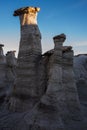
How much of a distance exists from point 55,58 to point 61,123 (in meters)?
3.96

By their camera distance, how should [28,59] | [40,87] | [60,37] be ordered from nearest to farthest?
[60,37] → [40,87] → [28,59]

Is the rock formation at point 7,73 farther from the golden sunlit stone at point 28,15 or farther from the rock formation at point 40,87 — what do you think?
the golden sunlit stone at point 28,15

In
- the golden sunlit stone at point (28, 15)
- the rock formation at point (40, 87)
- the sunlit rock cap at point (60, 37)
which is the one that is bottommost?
the rock formation at point (40, 87)

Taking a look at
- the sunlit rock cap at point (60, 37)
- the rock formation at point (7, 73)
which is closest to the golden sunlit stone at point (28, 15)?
the sunlit rock cap at point (60, 37)

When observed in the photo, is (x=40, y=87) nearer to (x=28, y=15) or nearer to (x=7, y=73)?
(x=28, y=15)

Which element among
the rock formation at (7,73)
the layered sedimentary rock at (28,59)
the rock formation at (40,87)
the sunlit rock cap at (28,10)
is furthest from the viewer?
the rock formation at (7,73)

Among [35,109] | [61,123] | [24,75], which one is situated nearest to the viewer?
[61,123]

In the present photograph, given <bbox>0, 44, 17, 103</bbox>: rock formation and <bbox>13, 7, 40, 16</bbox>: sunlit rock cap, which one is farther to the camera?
<bbox>0, 44, 17, 103</bbox>: rock formation

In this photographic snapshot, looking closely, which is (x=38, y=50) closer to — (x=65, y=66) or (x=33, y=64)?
(x=33, y=64)

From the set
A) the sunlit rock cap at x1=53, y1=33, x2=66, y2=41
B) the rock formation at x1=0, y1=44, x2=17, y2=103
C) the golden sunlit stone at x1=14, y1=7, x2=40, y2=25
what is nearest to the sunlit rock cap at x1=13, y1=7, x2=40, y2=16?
the golden sunlit stone at x1=14, y1=7, x2=40, y2=25

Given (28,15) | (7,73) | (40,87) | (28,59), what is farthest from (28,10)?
(7,73)

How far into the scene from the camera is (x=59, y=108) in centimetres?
1340

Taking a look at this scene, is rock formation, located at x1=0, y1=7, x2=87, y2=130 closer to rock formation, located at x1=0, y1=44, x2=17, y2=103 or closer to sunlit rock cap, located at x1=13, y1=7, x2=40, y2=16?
A: sunlit rock cap, located at x1=13, y1=7, x2=40, y2=16

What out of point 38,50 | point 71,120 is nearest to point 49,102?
point 71,120
